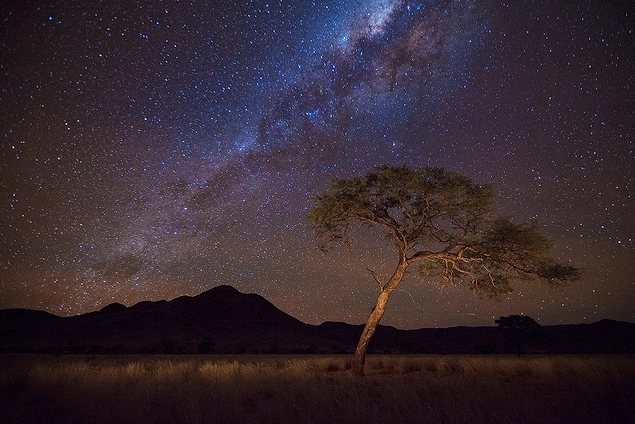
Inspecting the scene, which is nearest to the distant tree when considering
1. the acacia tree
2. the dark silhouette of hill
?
the dark silhouette of hill

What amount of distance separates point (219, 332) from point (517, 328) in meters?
51.1

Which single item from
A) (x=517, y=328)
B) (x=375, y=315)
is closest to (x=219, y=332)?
(x=517, y=328)

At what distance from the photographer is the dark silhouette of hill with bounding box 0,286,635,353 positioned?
60.0m

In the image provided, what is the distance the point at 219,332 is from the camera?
257 feet

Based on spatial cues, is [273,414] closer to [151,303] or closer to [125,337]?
[125,337]

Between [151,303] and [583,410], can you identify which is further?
[151,303]

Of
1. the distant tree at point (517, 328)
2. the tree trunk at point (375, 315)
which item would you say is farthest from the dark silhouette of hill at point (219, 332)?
the tree trunk at point (375, 315)

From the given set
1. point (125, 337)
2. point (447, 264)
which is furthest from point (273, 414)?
point (125, 337)

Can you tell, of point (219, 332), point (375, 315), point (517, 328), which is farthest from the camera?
point (219, 332)

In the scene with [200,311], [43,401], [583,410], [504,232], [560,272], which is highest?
[200,311]

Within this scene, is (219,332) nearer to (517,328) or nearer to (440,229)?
(517,328)

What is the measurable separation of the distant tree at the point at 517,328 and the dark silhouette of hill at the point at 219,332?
102cm

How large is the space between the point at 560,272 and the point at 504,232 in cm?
300

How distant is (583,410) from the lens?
25.1 feet
